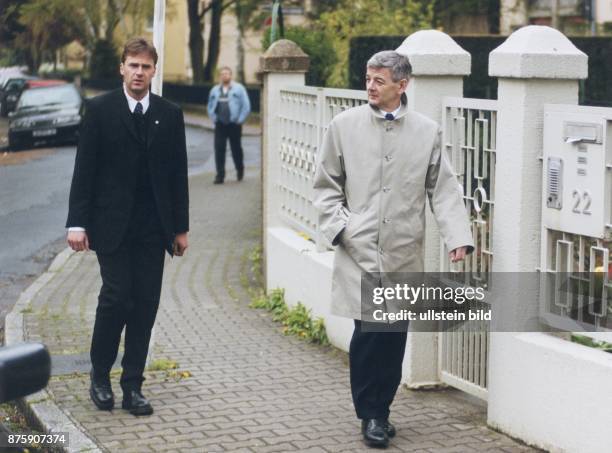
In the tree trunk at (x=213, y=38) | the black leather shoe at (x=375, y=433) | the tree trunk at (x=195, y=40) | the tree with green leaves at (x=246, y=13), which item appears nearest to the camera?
the black leather shoe at (x=375, y=433)

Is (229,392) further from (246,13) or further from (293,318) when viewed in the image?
(246,13)

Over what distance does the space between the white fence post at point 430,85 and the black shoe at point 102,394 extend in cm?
173

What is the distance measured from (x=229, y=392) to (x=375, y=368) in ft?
4.69

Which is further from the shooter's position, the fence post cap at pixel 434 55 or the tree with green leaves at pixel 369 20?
the tree with green leaves at pixel 369 20

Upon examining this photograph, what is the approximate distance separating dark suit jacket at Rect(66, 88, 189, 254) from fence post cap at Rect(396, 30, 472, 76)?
1.45 metres

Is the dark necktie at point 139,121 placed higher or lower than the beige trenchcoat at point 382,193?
higher

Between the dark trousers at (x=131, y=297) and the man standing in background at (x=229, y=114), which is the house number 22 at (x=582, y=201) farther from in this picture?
the man standing in background at (x=229, y=114)

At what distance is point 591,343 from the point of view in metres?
5.93

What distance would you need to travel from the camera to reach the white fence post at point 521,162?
19.8 ft

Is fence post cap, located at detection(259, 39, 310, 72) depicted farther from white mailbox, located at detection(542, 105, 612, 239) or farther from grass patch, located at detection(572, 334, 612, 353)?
grass patch, located at detection(572, 334, 612, 353)

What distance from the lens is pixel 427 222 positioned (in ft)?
23.8

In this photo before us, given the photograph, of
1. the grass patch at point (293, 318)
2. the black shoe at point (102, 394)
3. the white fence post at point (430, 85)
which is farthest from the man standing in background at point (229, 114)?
the black shoe at point (102, 394)

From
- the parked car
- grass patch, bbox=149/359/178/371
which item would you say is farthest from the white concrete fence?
the parked car

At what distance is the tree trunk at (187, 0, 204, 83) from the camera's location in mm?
51969
